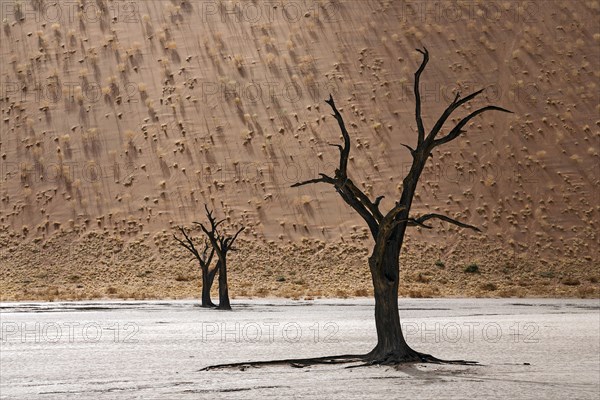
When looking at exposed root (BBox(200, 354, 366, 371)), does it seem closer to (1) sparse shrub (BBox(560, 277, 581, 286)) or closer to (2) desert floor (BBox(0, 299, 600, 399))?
(2) desert floor (BBox(0, 299, 600, 399))

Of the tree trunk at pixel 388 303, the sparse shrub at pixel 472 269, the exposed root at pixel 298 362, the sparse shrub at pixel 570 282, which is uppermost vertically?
the sparse shrub at pixel 472 269

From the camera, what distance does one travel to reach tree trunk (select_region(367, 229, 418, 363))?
16.8m

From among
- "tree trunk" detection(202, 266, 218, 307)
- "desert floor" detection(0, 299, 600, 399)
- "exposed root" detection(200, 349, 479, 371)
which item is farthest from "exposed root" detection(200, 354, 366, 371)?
"tree trunk" detection(202, 266, 218, 307)

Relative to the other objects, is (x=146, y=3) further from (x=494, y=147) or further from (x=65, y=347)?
(x=65, y=347)

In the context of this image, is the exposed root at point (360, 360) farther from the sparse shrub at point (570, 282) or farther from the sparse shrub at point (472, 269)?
the sparse shrub at point (570, 282)

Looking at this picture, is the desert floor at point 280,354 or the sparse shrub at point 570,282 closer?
the desert floor at point 280,354

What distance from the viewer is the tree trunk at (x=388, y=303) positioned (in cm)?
1683

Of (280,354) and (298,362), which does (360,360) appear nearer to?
(298,362)

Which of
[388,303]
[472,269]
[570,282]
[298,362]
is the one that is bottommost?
[298,362]

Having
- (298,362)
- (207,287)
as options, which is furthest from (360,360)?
(207,287)

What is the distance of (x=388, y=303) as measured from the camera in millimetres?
17000

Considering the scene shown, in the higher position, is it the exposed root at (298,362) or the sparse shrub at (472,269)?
the sparse shrub at (472,269)

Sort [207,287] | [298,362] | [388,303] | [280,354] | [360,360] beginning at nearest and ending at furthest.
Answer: [298,362], [388,303], [360,360], [280,354], [207,287]

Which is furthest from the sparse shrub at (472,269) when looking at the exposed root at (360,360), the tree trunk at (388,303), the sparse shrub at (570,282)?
the tree trunk at (388,303)
